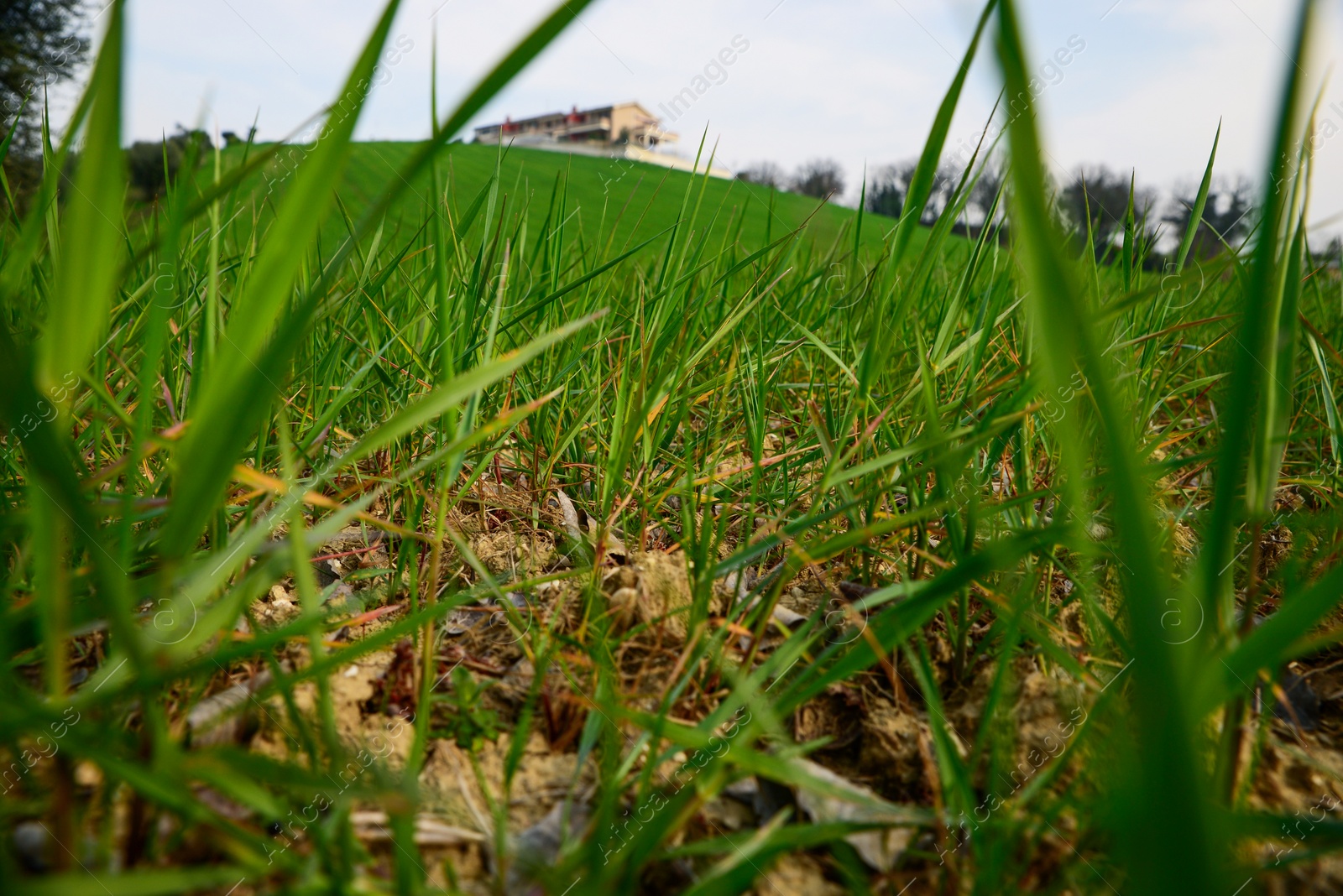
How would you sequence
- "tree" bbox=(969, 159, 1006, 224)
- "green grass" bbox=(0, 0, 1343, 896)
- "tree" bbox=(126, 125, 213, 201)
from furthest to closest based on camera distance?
"tree" bbox=(969, 159, 1006, 224) < "tree" bbox=(126, 125, 213, 201) < "green grass" bbox=(0, 0, 1343, 896)

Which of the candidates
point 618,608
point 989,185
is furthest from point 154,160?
point 618,608

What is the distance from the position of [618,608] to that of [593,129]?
436 inches

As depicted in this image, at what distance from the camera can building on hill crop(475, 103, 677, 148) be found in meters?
1.95

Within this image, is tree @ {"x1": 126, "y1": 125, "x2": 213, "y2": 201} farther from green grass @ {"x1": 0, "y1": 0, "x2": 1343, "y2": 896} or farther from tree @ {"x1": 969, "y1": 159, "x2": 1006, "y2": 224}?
tree @ {"x1": 969, "y1": 159, "x2": 1006, "y2": 224}

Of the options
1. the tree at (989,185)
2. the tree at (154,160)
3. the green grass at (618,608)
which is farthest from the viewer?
the tree at (989,185)

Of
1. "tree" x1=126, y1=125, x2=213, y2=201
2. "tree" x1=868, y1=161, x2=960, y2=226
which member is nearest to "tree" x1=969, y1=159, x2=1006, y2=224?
"tree" x1=868, y1=161, x2=960, y2=226

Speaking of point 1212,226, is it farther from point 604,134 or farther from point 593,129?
point 593,129

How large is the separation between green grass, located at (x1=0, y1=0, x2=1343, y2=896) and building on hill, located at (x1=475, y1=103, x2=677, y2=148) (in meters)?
0.60

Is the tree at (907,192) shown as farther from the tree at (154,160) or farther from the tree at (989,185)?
the tree at (154,160)

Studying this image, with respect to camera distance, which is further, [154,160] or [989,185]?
[154,160]

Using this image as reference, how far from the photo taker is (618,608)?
884 millimetres

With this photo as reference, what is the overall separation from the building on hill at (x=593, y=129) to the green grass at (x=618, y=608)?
23.5 inches

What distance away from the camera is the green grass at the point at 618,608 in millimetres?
437

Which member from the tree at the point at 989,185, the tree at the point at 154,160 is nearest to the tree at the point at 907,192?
the tree at the point at 989,185
